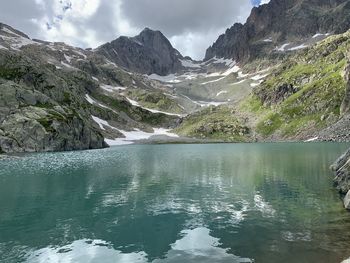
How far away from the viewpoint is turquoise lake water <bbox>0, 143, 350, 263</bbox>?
2627 cm

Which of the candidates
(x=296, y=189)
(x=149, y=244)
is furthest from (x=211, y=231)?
(x=296, y=189)

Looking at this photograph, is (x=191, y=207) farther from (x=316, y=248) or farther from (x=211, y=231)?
(x=316, y=248)

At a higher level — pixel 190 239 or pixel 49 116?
pixel 49 116

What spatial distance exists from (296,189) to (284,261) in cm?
2744

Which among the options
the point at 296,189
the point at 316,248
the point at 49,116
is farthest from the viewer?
the point at 49,116

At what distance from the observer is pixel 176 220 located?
117 ft

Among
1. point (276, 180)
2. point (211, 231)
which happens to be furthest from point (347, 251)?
point (276, 180)

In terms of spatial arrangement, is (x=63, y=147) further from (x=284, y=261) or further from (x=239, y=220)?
(x=284, y=261)

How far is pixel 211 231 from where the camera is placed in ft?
104

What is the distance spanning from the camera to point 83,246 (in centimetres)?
2839

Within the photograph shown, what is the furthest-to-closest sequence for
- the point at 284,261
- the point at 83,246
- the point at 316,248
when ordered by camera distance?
1. the point at 83,246
2. the point at 316,248
3. the point at 284,261

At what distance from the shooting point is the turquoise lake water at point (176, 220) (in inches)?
1034

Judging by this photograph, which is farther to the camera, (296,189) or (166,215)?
(296,189)

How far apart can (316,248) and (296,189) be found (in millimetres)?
24369
